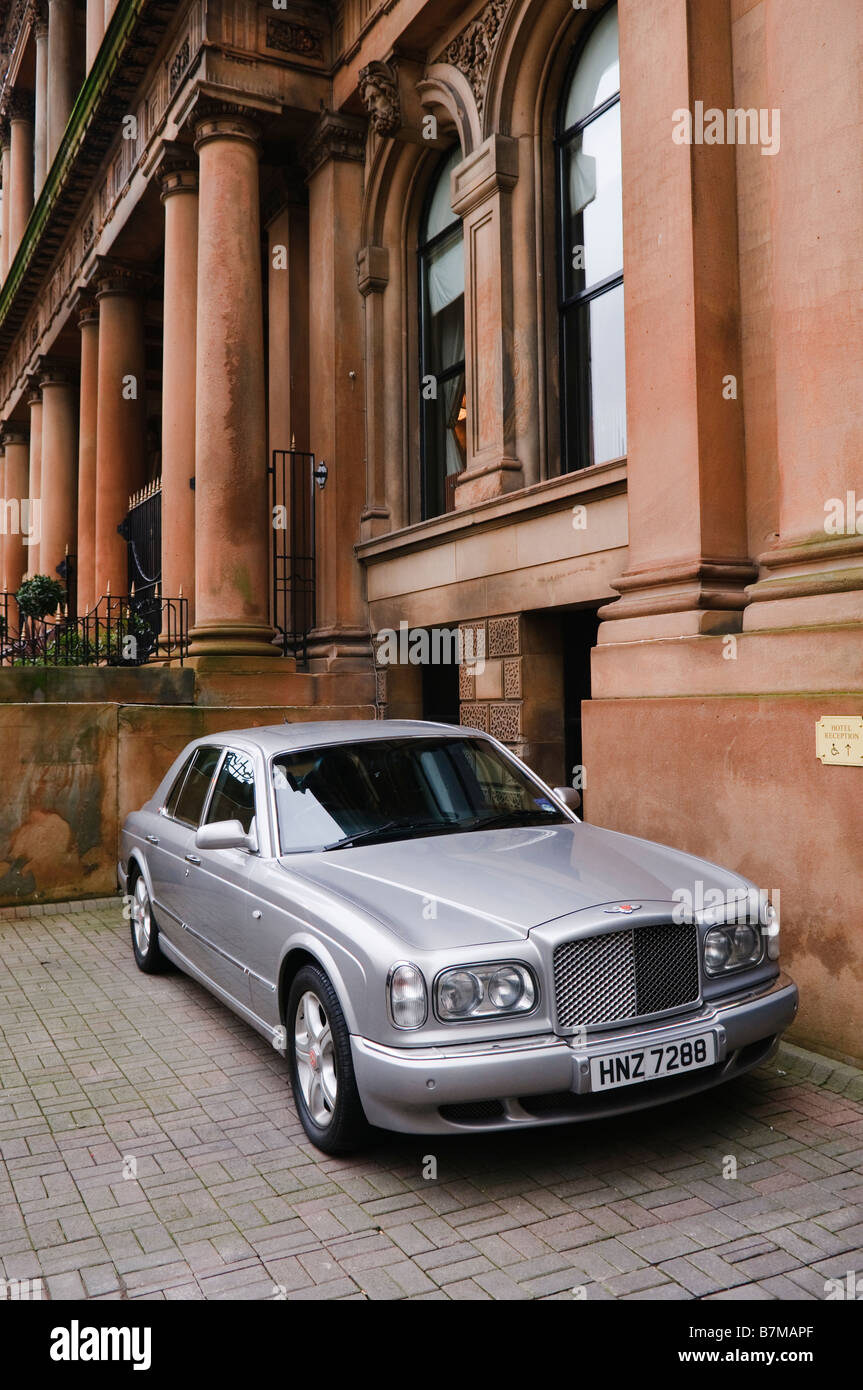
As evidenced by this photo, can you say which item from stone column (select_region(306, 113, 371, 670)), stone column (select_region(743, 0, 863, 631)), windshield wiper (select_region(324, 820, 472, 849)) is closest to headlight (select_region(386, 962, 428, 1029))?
windshield wiper (select_region(324, 820, 472, 849))

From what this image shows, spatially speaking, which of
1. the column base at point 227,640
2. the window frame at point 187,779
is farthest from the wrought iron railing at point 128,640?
the window frame at point 187,779

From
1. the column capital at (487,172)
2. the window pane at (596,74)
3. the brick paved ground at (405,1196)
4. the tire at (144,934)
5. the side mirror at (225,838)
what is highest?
the window pane at (596,74)

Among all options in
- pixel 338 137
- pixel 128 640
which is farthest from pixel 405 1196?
pixel 338 137

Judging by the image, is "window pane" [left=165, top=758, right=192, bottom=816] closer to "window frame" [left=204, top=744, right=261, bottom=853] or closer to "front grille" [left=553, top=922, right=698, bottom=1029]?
"window frame" [left=204, top=744, right=261, bottom=853]

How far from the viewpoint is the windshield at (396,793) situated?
4875 mm

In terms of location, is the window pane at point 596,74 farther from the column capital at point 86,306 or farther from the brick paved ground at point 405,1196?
the column capital at point 86,306

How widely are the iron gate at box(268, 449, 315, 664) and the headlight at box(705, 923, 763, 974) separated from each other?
915 centimetres

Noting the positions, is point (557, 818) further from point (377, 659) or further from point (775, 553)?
point (377, 659)

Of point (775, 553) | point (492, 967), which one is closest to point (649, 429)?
point (775, 553)

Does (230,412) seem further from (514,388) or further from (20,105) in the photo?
(20,105)

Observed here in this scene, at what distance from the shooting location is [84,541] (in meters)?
18.9

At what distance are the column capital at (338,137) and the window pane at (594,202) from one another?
365 centimetres

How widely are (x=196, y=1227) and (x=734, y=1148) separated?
2040 millimetres

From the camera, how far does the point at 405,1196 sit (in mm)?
3660
